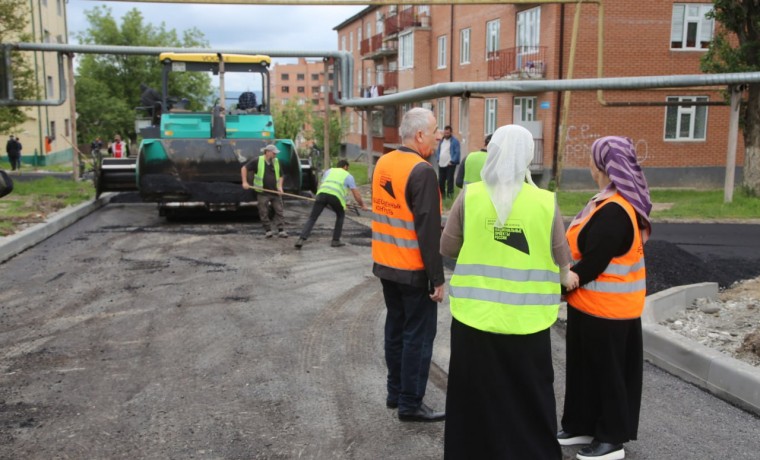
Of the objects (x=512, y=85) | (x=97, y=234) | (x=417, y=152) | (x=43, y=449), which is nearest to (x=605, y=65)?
(x=512, y=85)

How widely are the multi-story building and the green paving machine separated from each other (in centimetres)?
2055

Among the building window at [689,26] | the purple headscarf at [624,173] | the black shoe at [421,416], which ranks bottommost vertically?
the black shoe at [421,416]

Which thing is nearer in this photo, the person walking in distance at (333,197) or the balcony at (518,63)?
the person walking in distance at (333,197)

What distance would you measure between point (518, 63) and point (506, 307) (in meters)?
22.8

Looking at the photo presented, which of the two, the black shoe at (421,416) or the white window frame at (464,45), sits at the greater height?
the white window frame at (464,45)

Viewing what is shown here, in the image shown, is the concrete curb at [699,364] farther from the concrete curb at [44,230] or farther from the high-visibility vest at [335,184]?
the concrete curb at [44,230]

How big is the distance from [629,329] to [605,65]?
20.3 m

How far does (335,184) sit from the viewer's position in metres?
11.3

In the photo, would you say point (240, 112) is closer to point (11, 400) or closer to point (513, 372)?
point (11, 400)

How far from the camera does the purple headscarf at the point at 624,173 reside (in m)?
3.81

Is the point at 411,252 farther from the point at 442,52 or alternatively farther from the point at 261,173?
the point at 442,52

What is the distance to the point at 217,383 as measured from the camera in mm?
5180

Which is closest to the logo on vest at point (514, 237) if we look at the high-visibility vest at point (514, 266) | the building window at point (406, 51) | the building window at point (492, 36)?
the high-visibility vest at point (514, 266)

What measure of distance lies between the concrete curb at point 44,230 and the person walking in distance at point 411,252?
7335 mm
